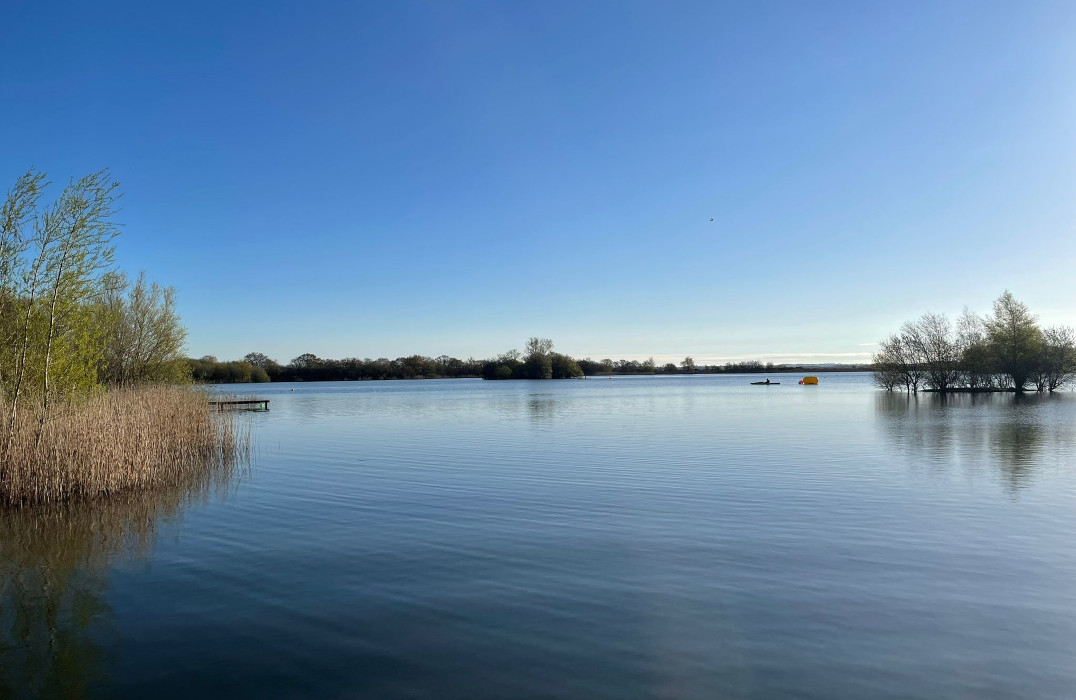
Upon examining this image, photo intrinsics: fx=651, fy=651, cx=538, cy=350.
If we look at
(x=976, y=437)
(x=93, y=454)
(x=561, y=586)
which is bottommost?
(x=561, y=586)

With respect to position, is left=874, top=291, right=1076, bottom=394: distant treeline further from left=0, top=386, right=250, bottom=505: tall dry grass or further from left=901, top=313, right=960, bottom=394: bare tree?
left=0, top=386, right=250, bottom=505: tall dry grass

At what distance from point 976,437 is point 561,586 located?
18522mm

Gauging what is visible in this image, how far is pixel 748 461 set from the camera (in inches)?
595

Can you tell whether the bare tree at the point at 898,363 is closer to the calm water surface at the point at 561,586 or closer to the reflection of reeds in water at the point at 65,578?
the calm water surface at the point at 561,586

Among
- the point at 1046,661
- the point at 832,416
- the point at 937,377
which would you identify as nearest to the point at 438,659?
the point at 1046,661

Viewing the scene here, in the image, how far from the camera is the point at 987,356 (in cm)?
5272

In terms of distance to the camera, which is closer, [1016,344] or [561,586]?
[561,586]

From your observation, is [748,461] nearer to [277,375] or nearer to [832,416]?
[832,416]

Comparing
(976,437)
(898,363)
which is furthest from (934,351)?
(976,437)

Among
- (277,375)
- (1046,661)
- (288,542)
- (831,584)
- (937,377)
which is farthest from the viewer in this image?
(277,375)

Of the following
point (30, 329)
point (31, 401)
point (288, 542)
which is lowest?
point (288, 542)

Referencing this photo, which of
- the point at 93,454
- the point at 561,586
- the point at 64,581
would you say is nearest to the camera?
the point at 561,586

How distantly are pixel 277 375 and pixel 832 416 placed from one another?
10145 cm

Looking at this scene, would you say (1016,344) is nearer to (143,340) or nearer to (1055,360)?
(1055,360)
